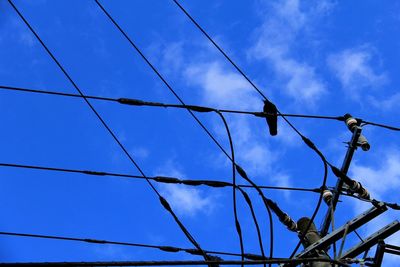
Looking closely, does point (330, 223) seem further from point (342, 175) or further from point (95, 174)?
point (95, 174)

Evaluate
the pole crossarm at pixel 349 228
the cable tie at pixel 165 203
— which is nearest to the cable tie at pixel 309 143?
the pole crossarm at pixel 349 228

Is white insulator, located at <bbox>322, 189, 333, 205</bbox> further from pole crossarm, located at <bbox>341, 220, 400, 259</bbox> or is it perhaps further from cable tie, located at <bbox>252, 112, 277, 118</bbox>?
cable tie, located at <bbox>252, 112, 277, 118</bbox>

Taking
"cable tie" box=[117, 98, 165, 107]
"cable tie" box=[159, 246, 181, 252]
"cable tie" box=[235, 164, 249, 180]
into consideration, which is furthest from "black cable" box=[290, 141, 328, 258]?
"cable tie" box=[117, 98, 165, 107]

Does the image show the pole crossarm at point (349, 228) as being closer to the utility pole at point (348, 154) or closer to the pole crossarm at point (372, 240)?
the pole crossarm at point (372, 240)

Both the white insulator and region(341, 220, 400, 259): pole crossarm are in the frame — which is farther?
the white insulator

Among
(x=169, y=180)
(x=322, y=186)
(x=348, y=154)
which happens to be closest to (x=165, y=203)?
(x=169, y=180)

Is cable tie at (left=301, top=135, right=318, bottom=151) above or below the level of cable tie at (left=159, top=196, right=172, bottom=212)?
above

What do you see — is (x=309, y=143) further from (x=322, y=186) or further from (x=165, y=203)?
(x=165, y=203)

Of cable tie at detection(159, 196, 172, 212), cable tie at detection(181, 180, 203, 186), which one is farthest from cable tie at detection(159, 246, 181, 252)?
cable tie at detection(181, 180, 203, 186)

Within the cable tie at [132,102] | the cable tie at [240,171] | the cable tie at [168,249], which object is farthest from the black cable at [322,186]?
the cable tie at [132,102]

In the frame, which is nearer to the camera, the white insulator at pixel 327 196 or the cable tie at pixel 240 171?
the cable tie at pixel 240 171

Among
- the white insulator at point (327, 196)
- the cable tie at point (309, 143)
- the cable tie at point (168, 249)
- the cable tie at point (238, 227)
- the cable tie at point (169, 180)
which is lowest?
the cable tie at point (168, 249)

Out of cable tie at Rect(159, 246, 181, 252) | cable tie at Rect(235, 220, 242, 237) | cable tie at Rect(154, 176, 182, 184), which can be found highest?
cable tie at Rect(154, 176, 182, 184)

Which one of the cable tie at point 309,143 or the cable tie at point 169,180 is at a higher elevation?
the cable tie at point 309,143
